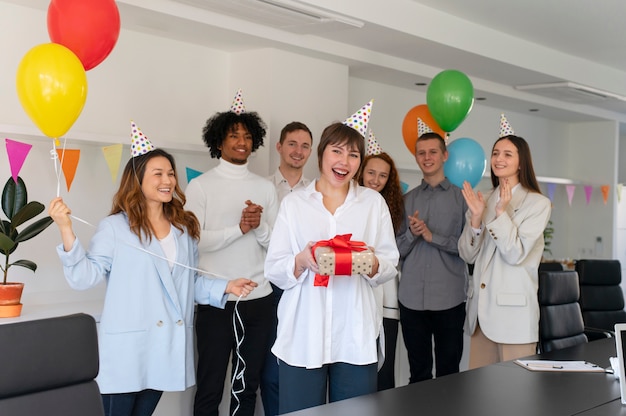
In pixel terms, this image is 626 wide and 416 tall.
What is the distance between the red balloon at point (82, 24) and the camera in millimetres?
2867

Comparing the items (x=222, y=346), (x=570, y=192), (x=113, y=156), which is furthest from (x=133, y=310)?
(x=570, y=192)

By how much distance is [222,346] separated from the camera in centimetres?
333

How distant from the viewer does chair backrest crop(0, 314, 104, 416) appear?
61.7 inches

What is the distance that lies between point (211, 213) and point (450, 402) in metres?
1.73

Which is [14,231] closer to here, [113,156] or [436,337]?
[113,156]

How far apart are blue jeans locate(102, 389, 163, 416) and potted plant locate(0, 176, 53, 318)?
84cm

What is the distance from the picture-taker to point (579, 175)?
8109 mm

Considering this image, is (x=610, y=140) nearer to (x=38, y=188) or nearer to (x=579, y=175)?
(x=579, y=175)

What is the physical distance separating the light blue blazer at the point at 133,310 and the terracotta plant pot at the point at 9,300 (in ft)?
2.29

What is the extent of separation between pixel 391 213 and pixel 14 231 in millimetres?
1805

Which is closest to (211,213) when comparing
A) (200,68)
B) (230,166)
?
(230,166)

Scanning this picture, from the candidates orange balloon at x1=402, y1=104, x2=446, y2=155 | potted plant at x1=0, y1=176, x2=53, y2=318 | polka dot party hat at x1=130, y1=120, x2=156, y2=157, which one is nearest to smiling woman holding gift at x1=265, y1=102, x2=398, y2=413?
polka dot party hat at x1=130, y1=120, x2=156, y2=157

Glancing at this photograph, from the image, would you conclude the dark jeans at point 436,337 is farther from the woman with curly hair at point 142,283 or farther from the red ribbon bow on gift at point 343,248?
the red ribbon bow on gift at point 343,248

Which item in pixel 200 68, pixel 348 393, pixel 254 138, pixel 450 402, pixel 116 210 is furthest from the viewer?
pixel 200 68
